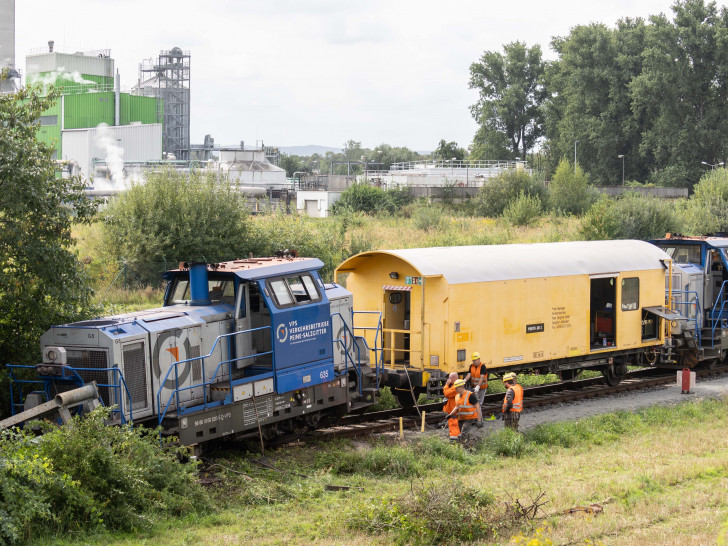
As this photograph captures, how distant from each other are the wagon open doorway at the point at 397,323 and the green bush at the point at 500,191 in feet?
151

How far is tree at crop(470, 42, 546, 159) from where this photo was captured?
103250 mm

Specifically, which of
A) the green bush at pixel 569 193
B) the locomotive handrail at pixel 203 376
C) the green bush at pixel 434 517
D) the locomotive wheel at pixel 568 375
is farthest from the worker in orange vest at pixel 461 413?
the green bush at pixel 569 193

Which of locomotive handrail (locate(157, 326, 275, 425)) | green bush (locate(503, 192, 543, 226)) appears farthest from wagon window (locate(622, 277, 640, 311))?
green bush (locate(503, 192, 543, 226))

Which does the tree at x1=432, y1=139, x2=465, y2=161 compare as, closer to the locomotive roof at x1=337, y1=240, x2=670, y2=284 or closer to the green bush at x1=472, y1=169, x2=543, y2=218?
the green bush at x1=472, y1=169, x2=543, y2=218

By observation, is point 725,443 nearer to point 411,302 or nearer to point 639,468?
point 639,468

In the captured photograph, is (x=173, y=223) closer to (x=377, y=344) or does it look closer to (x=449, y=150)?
(x=377, y=344)

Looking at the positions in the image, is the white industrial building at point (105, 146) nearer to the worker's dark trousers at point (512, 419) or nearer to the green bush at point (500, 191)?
the green bush at point (500, 191)

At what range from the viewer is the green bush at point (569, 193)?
64000 mm

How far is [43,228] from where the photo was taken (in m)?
14.1

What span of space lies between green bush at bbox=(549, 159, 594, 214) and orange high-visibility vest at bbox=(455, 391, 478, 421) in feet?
166

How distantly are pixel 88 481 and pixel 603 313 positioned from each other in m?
15.0

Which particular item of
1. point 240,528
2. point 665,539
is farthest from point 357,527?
point 665,539

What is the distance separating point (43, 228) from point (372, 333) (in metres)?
7.38

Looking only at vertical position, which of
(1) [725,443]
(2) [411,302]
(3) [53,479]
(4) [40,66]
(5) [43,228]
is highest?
(4) [40,66]
